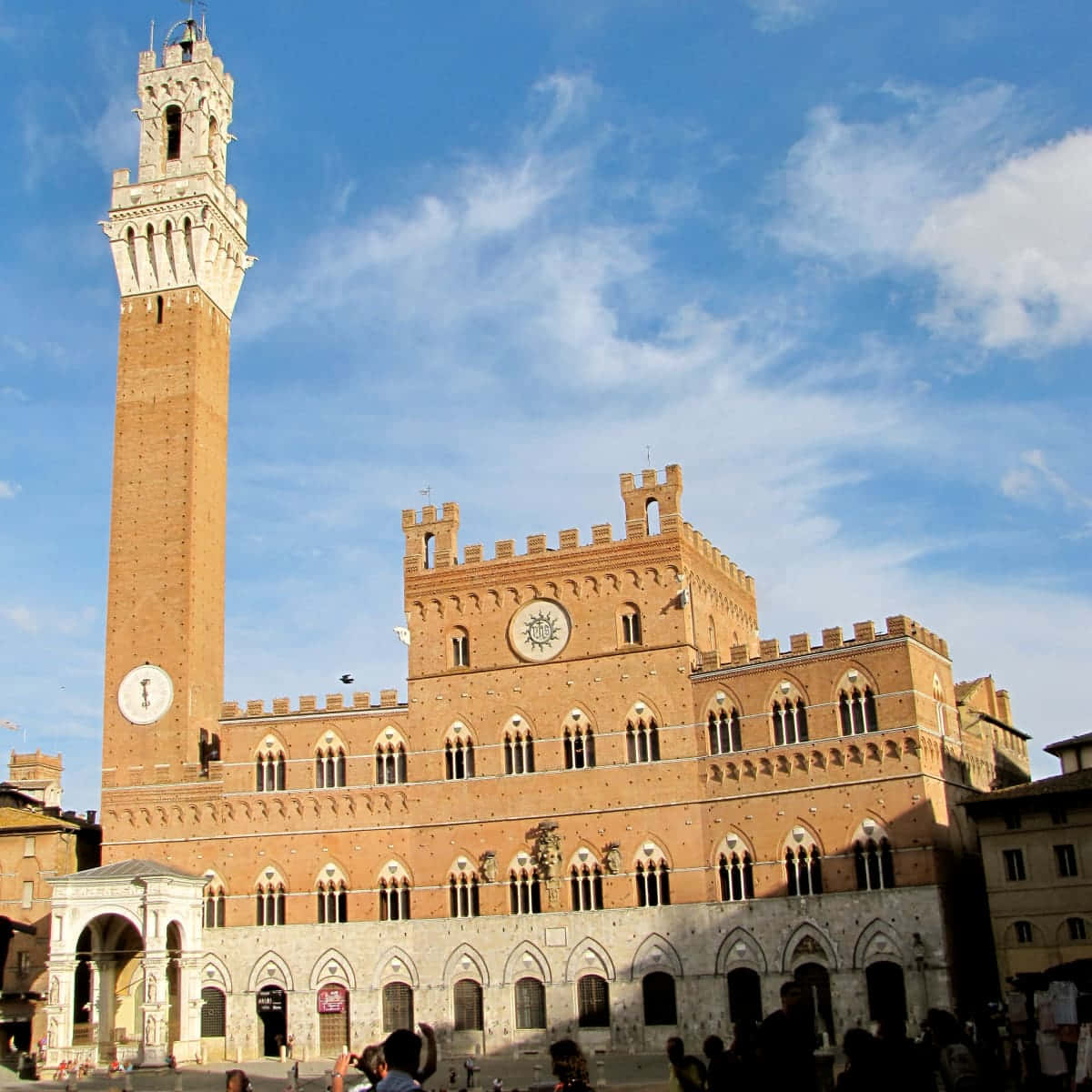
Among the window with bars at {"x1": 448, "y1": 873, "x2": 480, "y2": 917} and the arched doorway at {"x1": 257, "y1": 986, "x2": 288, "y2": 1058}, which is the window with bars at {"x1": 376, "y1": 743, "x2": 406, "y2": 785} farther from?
the arched doorway at {"x1": 257, "y1": 986, "x2": 288, "y2": 1058}

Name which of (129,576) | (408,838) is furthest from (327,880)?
(129,576)

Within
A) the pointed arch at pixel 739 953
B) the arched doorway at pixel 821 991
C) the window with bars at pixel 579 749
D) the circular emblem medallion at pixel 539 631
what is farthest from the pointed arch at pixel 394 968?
the arched doorway at pixel 821 991

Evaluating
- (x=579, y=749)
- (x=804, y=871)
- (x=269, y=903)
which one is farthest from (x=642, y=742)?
(x=269, y=903)

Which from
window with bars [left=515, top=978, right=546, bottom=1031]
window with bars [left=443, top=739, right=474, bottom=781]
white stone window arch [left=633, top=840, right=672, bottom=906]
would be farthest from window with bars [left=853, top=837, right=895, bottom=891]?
window with bars [left=443, top=739, right=474, bottom=781]

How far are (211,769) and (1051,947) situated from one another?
28269 millimetres

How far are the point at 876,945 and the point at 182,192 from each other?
3833 centimetres

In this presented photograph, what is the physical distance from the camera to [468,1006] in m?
43.7

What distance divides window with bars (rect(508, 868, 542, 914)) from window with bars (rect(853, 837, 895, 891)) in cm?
1053

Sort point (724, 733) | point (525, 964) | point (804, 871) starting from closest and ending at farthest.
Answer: point (804, 871) → point (724, 733) → point (525, 964)

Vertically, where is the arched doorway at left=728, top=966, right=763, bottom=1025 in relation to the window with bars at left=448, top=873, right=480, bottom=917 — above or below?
below

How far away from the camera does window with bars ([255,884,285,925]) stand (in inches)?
1810

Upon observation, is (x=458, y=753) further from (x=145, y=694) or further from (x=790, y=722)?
(x=145, y=694)

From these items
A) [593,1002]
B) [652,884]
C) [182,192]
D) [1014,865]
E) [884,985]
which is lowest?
[593,1002]

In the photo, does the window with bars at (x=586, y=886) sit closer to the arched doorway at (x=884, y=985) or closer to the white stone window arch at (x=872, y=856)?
the white stone window arch at (x=872, y=856)
